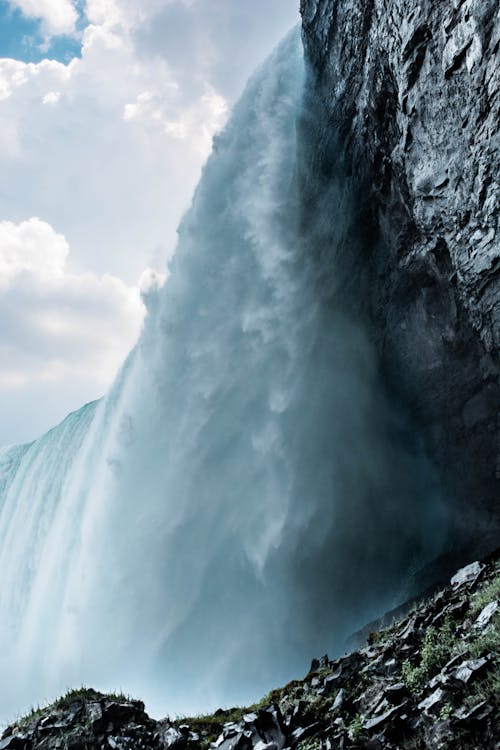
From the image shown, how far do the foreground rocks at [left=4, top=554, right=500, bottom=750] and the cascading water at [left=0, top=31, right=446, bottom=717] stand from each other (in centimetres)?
989

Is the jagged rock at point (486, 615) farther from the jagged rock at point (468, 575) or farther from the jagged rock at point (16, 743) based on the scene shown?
the jagged rock at point (16, 743)

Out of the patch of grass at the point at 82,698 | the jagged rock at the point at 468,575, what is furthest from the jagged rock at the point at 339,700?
the patch of grass at the point at 82,698

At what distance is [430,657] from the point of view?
6.87 m

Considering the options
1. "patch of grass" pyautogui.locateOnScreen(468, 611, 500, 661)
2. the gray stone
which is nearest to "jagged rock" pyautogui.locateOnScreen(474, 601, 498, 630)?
"patch of grass" pyautogui.locateOnScreen(468, 611, 500, 661)

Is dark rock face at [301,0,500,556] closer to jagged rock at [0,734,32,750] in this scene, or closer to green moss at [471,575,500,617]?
green moss at [471,575,500,617]

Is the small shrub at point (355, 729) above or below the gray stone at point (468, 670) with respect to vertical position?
above

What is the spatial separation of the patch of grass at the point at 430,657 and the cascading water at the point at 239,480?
1214 centimetres

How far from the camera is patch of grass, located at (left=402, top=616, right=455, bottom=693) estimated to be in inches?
260

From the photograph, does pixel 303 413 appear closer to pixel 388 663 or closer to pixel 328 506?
pixel 328 506

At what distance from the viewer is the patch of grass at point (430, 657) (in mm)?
6598

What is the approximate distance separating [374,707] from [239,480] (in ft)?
48.8

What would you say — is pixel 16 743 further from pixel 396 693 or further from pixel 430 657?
pixel 430 657

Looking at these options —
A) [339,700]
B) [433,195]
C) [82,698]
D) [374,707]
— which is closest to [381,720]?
[374,707]

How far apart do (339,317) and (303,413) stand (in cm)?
485
